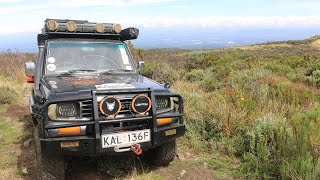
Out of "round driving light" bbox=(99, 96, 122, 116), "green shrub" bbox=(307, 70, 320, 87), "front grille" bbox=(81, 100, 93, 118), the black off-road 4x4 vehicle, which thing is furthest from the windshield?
"green shrub" bbox=(307, 70, 320, 87)

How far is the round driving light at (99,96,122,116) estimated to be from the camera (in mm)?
3742

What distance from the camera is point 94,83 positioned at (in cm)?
434

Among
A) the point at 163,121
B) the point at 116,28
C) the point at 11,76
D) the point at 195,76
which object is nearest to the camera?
the point at 163,121

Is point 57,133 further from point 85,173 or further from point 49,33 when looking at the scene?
point 49,33

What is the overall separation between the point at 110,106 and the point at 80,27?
7.92 ft

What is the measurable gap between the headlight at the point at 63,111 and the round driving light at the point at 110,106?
306 millimetres

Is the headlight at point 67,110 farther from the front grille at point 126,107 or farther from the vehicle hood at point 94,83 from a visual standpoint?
the front grille at point 126,107

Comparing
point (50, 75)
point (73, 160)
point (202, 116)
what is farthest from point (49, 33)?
point (202, 116)

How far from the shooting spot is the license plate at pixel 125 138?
3.77 metres

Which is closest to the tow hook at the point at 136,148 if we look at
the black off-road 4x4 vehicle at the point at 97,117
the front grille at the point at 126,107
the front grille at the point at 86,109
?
the black off-road 4x4 vehicle at the point at 97,117

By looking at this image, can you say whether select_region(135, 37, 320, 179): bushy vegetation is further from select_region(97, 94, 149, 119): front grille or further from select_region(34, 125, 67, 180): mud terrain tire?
select_region(34, 125, 67, 180): mud terrain tire

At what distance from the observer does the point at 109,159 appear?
15.4 ft

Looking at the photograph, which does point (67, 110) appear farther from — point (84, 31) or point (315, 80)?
point (315, 80)

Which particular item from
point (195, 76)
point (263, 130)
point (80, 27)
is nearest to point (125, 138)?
point (263, 130)
